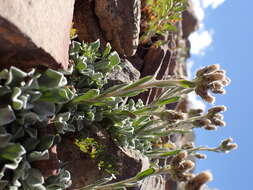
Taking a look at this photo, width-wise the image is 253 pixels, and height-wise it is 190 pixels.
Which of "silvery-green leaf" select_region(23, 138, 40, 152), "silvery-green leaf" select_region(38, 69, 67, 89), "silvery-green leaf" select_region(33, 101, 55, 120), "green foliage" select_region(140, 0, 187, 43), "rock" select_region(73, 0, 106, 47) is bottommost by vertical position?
"silvery-green leaf" select_region(23, 138, 40, 152)

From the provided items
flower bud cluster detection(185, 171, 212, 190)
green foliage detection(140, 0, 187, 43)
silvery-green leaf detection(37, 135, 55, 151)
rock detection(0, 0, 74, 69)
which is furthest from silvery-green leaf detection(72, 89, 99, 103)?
green foliage detection(140, 0, 187, 43)

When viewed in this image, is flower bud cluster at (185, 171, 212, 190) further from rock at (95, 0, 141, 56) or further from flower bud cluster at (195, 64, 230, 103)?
rock at (95, 0, 141, 56)

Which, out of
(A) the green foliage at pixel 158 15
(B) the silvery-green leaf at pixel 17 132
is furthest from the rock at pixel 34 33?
(A) the green foliage at pixel 158 15

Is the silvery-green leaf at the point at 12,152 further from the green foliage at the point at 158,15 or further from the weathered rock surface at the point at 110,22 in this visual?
the green foliage at the point at 158,15

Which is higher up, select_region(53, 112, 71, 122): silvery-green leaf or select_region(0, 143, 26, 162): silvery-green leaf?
select_region(53, 112, 71, 122): silvery-green leaf

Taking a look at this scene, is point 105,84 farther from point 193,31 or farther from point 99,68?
point 193,31

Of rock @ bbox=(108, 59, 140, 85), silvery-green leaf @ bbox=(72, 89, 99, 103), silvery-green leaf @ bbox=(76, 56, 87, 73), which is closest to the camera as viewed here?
silvery-green leaf @ bbox=(72, 89, 99, 103)

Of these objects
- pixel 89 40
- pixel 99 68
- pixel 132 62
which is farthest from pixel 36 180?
pixel 132 62

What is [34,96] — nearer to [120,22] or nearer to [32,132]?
[32,132]
